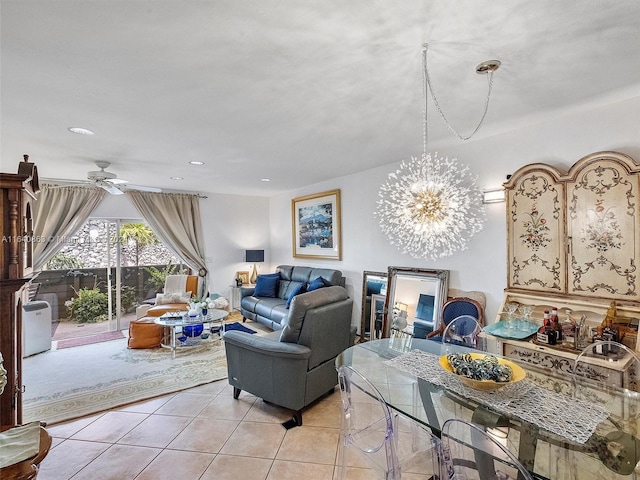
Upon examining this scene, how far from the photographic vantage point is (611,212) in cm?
227

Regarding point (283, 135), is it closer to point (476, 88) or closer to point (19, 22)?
point (476, 88)

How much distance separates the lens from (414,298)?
381 centimetres

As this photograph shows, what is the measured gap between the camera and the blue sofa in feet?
15.8

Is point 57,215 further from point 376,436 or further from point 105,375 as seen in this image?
point 376,436

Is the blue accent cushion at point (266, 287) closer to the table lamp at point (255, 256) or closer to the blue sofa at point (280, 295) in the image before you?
the blue sofa at point (280, 295)

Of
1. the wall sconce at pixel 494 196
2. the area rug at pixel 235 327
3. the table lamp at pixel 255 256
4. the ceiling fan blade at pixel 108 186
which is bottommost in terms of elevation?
the area rug at pixel 235 327

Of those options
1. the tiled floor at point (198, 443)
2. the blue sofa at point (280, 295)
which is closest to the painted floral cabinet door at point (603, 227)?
the tiled floor at point (198, 443)

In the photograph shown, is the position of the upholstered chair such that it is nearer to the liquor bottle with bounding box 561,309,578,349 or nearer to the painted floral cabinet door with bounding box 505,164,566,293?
the painted floral cabinet door with bounding box 505,164,566,293

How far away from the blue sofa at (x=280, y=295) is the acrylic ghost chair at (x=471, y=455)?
3.42 metres

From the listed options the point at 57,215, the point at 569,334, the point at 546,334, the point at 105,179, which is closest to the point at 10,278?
the point at 105,179

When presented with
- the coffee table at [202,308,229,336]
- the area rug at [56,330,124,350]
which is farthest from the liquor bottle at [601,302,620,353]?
the area rug at [56,330,124,350]

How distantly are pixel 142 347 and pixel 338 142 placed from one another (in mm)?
3925

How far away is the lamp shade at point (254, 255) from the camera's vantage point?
21.3 ft

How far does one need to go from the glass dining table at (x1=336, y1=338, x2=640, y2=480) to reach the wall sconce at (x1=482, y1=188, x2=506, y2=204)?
1.63 metres
